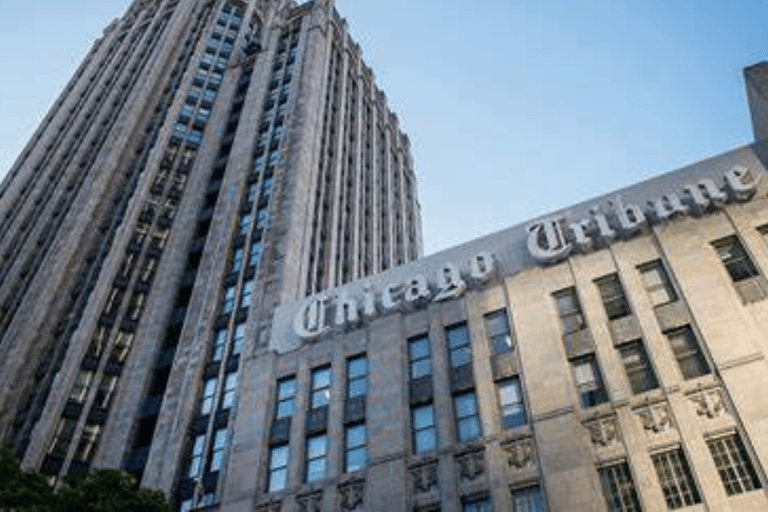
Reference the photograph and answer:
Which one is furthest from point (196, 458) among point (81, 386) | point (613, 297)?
point (613, 297)

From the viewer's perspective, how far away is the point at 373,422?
1362 inches

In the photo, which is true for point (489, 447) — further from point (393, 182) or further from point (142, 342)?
point (393, 182)

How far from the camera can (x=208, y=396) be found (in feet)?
163

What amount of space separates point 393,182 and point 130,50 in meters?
35.9

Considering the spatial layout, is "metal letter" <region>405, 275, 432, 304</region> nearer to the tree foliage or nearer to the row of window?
the row of window

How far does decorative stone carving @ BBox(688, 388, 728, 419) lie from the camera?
1115 inches

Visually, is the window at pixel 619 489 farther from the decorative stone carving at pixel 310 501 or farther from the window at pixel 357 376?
the window at pixel 357 376

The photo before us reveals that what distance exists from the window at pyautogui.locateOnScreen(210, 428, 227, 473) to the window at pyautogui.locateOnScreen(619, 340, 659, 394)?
23.5m

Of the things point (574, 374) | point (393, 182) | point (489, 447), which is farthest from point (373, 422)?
point (393, 182)

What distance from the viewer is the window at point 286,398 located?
37.8m

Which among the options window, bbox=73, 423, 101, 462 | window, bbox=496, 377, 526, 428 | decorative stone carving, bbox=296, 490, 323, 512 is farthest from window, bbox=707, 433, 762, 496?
window, bbox=73, 423, 101, 462

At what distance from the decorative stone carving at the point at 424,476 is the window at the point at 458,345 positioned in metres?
5.18

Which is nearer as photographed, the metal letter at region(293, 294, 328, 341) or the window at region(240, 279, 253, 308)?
the metal letter at region(293, 294, 328, 341)

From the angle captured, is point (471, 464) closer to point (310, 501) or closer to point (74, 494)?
point (310, 501)
